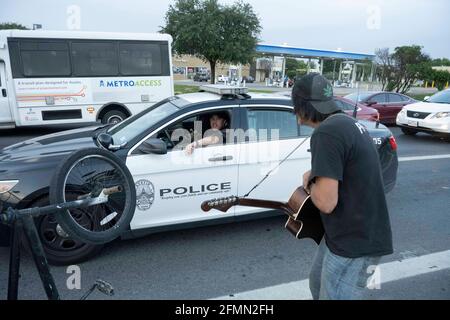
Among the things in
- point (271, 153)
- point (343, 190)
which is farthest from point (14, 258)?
point (271, 153)

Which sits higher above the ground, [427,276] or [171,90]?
[171,90]

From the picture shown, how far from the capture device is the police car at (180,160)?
3.13 m

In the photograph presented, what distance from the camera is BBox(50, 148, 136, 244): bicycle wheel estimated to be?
2.16 metres

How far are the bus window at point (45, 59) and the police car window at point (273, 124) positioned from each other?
319 inches

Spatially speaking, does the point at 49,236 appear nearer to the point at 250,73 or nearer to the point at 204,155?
the point at 204,155

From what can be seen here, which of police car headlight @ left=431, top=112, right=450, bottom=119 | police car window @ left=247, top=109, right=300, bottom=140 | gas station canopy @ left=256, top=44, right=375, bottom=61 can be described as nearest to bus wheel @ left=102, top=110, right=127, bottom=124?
police car window @ left=247, top=109, right=300, bottom=140

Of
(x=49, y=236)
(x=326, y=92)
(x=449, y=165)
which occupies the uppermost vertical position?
(x=326, y=92)

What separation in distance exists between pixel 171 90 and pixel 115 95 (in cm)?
184

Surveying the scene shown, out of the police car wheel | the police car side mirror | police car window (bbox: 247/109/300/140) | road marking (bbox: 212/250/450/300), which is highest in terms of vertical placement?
police car window (bbox: 247/109/300/140)

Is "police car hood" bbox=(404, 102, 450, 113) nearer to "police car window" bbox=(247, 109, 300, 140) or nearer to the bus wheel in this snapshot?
"police car window" bbox=(247, 109, 300, 140)

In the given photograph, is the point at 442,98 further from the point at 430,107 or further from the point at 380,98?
the point at 380,98

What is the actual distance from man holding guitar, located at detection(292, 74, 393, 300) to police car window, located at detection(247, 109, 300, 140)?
1.94m

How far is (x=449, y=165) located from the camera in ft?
23.9
